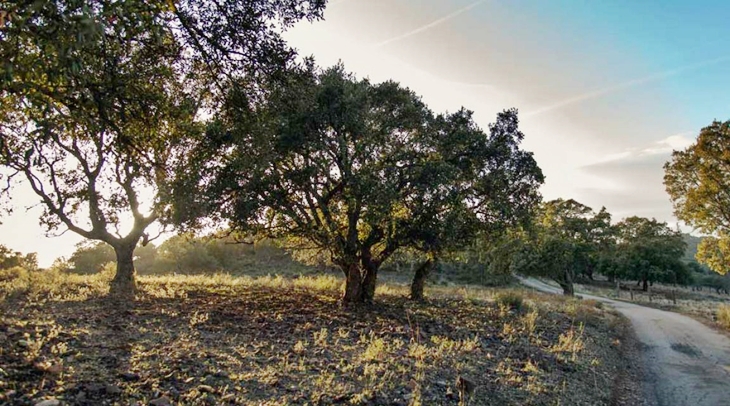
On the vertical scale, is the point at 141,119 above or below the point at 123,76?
below

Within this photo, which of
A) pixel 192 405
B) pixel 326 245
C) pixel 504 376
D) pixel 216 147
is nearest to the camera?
pixel 192 405

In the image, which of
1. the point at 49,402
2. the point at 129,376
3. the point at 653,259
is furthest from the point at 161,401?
the point at 653,259

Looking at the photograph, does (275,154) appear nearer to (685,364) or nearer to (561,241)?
(685,364)

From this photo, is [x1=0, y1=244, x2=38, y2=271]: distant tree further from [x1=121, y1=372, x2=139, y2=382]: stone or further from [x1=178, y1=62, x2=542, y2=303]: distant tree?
[x1=121, y1=372, x2=139, y2=382]: stone

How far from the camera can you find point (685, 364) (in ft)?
38.3

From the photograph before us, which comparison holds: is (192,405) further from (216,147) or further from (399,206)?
(399,206)

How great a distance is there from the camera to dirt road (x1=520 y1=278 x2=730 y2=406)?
29.0ft

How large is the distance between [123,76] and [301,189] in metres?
7.75

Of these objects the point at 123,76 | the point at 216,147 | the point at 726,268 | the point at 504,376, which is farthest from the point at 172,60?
the point at 726,268

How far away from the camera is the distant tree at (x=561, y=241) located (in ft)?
121

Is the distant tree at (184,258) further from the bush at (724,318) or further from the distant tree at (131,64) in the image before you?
the bush at (724,318)

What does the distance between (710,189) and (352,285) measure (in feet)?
71.0

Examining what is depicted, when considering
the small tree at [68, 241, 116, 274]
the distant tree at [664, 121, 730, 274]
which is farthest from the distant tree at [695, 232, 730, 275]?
the small tree at [68, 241, 116, 274]

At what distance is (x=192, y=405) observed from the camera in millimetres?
4832
